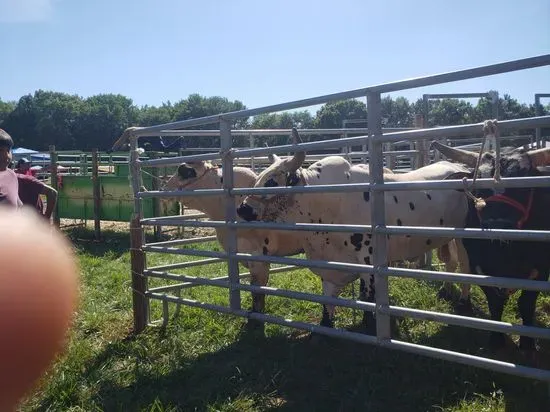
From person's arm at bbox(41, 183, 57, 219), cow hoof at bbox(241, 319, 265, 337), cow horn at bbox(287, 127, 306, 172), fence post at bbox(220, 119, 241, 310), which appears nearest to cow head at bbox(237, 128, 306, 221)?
cow horn at bbox(287, 127, 306, 172)

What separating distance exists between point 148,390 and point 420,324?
2.85 meters

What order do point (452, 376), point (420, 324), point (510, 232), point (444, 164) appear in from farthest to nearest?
1. point (444, 164)
2. point (420, 324)
3. point (452, 376)
4. point (510, 232)

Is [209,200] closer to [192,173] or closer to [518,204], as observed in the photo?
[192,173]

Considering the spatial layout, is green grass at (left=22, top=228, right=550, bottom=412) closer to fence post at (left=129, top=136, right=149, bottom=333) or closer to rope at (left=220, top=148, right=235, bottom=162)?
fence post at (left=129, top=136, right=149, bottom=333)

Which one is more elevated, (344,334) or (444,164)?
(444,164)

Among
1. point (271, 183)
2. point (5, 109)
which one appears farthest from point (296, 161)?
point (5, 109)

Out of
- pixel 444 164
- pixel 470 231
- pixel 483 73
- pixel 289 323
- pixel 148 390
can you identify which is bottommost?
pixel 148 390

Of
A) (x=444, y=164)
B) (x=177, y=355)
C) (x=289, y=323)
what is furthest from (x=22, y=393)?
(x=444, y=164)

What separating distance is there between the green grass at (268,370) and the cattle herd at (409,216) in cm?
48

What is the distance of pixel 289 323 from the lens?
15.0ft

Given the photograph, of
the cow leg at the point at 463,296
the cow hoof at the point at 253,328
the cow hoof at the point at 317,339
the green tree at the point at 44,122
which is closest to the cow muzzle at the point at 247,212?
the cow hoof at the point at 253,328

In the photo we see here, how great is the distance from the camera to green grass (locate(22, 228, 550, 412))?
4.02 metres

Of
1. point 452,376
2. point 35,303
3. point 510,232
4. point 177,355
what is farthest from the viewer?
point 177,355

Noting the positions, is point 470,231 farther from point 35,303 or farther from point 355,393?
point 35,303
